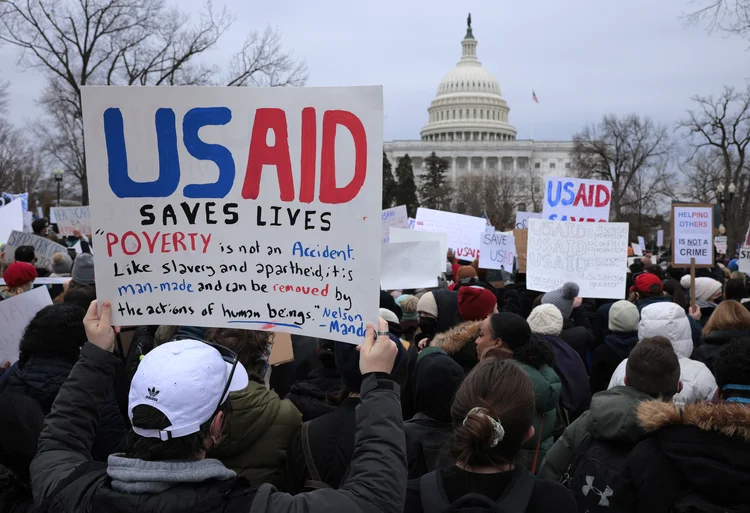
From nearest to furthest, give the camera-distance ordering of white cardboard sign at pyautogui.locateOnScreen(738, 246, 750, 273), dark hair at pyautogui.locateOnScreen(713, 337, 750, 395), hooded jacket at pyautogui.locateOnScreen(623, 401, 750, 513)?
1. hooded jacket at pyautogui.locateOnScreen(623, 401, 750, 513)
2. dark hair at pyautogui.locateOnScreen(713, 337, 750, 395)
3. white cardboard sign at pyautogui.locateOnScreen(738, 246, 750, 273)

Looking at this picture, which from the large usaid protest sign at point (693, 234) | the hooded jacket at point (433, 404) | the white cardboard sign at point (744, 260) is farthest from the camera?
the white cardboard sign at point (744, 260)

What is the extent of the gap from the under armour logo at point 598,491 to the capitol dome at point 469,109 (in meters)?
116

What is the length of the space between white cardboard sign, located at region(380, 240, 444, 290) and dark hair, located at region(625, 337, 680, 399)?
424cm

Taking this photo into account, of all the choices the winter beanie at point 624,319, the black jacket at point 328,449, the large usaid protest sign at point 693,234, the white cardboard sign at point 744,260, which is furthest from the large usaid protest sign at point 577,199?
the black jacket at point 328,449

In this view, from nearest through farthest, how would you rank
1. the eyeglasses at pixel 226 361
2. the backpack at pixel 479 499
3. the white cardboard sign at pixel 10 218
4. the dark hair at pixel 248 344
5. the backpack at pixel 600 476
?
the eyeglasses at pixel 226 361 < the backpack at pixel 479 499 < the backpack at pixel 600 476 < the dark hair at pixel 248 344 < the white cardboard sign at pixel 10 218

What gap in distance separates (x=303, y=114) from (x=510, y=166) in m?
110

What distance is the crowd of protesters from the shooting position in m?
1.66

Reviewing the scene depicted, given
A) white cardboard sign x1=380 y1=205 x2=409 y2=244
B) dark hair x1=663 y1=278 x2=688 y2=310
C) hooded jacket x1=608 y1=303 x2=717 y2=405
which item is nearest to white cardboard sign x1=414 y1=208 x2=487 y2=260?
white cardboard sign x1=380 y1=205 x2=409 y2=244

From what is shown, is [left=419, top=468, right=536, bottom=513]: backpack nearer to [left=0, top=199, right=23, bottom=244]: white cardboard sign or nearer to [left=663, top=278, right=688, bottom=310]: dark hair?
[left=663, top=278, right=688, bottom=310]: dark hair

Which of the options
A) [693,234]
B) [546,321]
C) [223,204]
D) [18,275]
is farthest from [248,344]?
[693,234]

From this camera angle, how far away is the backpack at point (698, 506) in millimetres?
2254

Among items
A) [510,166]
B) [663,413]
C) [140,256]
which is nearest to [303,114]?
[140,256]

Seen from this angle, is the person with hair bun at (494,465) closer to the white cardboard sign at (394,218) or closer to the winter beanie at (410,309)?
the winter beanie at (410,309)

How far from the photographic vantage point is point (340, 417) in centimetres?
261
